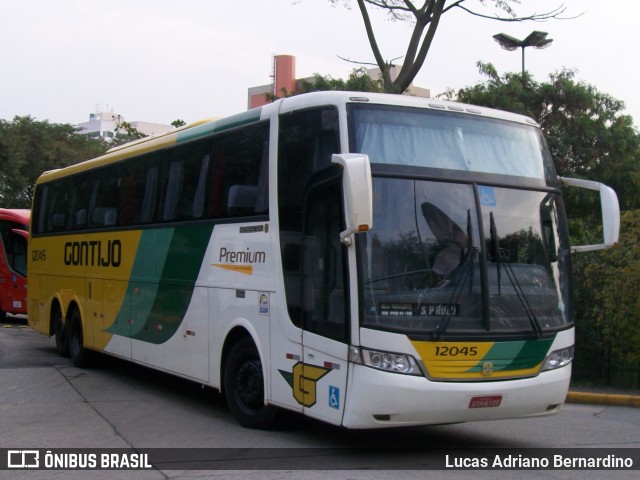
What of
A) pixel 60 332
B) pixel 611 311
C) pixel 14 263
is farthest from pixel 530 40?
pixel 14 263

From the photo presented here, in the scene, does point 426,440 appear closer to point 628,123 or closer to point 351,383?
point 351,383

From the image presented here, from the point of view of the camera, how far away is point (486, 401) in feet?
24.7

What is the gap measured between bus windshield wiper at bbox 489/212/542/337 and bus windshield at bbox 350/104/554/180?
2.10 feet

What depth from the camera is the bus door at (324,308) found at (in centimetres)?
759

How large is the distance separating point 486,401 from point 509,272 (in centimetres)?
121

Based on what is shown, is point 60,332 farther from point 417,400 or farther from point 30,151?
point 30,151

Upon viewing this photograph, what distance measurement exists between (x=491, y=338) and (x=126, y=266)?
6687 millimetres

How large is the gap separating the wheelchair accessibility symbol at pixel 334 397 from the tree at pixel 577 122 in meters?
17.1

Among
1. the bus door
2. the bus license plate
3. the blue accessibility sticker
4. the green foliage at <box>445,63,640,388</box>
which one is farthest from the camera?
the green foliage at <box>445,63,640,388</box>

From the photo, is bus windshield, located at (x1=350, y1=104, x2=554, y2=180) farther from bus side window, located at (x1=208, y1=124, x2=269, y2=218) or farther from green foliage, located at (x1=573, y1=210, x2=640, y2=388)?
green foliage, located at (x1=573, y1=210, x2=640, y2=388)

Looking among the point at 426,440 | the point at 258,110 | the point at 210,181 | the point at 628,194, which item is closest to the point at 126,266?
the point at 210,181

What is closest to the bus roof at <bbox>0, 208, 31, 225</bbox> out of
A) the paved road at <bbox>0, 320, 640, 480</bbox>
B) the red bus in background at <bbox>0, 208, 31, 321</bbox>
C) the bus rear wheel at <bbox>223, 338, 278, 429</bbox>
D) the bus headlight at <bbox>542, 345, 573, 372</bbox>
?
the red bus in background at <bbox>0, 208, 31, 321</bbox>

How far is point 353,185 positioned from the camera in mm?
6941

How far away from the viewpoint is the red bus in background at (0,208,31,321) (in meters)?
23.9
